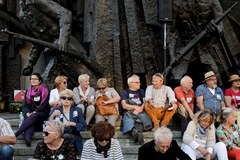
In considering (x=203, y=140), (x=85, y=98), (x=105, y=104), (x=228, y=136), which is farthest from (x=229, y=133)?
(x=85, y=98)

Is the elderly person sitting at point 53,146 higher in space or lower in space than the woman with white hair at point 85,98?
lower

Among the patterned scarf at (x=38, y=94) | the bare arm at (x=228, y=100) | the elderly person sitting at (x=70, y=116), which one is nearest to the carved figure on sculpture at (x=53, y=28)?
the patterned scarf at (x=38, y=94)

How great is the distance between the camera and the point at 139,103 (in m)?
7.39

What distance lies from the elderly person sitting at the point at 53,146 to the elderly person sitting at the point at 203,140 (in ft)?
5.56

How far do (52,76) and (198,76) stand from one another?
2986 millimetres

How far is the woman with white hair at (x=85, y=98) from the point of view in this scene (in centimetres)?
730

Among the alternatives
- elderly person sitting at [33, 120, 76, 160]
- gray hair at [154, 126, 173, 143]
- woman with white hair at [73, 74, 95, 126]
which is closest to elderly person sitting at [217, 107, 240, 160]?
gray hair at [154, 126, 173, 143]

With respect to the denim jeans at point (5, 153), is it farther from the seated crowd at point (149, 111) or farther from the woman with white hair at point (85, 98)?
the woman with white hair at point (85, 98)

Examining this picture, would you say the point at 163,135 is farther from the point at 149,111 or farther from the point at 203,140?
the point at 149,111

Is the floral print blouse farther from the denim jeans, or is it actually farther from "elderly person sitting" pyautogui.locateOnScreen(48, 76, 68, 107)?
the denim jeans

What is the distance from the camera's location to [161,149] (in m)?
4.97

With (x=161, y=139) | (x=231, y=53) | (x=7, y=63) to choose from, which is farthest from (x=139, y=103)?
(x=7, y=63)

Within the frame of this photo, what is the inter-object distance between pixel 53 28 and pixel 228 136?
4241mm

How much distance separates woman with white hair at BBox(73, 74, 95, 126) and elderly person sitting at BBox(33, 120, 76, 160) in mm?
2314
